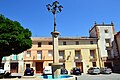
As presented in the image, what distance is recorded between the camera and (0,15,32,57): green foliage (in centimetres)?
2076

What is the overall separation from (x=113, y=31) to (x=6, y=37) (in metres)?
27.0

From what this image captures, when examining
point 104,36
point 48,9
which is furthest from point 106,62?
point 48,9

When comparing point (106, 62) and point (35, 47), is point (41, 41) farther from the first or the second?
point (106, 62)

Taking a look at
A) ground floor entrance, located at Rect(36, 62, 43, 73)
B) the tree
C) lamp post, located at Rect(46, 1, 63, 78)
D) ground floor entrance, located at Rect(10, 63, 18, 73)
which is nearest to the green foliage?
the tree

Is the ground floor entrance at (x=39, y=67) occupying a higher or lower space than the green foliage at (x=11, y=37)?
lower

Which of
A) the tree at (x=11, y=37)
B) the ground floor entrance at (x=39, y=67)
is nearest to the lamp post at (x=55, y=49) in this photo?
the tree at (x=11, y=37)

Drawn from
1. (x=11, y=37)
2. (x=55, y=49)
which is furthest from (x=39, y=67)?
(x=55, y=49)

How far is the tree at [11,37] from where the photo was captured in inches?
817

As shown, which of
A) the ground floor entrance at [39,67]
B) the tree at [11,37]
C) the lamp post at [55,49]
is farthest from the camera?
the ground floor entrance at [39,67]

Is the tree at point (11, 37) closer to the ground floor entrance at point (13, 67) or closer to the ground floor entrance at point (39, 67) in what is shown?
the ground floor entrance at point (13, 67)

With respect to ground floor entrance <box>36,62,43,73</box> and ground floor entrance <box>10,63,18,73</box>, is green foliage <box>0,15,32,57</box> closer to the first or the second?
ground floor entrance <box>10,63,18,73</box>

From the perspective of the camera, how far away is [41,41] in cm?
3884

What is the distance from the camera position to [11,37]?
20844 mm

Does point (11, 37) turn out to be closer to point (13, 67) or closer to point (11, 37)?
point (11, 37)
